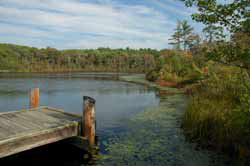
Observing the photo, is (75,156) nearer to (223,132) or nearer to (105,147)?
(105,147)

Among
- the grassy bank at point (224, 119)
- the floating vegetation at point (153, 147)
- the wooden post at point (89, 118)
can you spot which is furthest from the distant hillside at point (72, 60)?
the wooden post at point (89, 118)

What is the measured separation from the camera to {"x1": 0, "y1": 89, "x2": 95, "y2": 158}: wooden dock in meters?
4.61

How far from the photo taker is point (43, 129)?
5168 mm

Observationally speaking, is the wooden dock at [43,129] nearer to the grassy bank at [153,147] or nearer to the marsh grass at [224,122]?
the grassy bank at [153,147]

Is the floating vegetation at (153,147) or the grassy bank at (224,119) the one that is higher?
the grassy bank at (224,119)

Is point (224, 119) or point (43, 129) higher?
point (224, 119)

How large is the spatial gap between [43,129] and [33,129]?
9.6 inches

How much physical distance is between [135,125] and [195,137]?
7.32ft

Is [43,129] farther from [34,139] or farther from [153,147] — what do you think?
[153,147]

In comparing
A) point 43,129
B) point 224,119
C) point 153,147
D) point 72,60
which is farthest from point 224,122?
point 72,60

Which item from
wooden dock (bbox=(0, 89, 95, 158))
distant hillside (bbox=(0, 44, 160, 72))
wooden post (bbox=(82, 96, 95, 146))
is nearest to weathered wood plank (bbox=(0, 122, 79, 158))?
wooden dock (bbox=(0, 89, 95, 158))

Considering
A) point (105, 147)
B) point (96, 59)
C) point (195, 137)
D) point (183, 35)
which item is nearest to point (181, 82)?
point (195, 137)

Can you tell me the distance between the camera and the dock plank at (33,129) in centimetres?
455

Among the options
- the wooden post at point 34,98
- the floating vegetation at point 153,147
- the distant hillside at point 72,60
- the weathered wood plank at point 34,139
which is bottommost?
the floating vegetation at point 153,147
